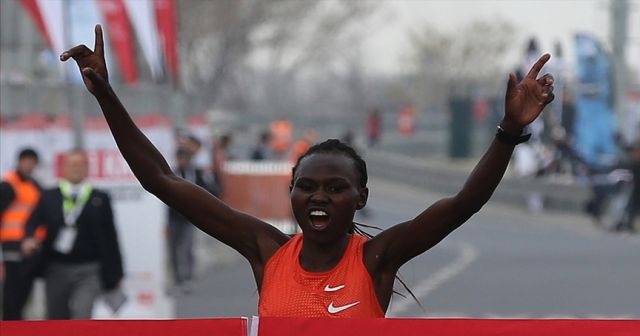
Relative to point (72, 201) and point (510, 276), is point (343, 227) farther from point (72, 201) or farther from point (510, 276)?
point (510, 276)

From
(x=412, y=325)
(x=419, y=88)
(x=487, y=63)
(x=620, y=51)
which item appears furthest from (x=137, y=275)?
(x=419, y=88)

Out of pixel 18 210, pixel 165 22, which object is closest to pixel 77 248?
pixel 18 210

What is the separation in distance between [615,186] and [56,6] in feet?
61.9

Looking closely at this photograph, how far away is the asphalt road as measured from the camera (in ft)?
59.1

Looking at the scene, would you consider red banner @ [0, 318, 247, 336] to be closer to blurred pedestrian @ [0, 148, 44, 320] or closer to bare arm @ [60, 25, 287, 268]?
bare arm @ [60, 25, 287, 268]

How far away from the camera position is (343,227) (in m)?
5.36

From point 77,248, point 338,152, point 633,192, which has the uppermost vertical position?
point 338,152

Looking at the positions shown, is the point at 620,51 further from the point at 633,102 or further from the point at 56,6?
the point at 56,6

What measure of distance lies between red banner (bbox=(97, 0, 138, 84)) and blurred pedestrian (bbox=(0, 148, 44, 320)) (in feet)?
8.28

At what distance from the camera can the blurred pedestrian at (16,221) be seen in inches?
551

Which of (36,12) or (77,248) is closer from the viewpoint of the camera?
(77,248)

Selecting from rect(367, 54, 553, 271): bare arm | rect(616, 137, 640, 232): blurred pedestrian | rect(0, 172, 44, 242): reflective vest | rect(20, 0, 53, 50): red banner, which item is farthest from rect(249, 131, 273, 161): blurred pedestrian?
rect(367, 54, 553, 271): bare arm

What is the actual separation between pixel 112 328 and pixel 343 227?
84 centimetres

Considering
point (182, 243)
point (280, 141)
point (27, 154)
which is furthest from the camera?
point (280, 141)
